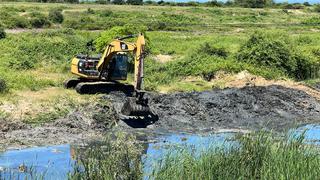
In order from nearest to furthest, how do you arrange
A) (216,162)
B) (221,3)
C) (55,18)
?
(216,162) → (55,18) → (221,3)

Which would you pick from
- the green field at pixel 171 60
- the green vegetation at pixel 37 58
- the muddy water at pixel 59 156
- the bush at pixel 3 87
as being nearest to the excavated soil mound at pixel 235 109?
the green field at pixel 171 60

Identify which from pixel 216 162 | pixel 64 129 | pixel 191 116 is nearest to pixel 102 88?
pixel 191 116

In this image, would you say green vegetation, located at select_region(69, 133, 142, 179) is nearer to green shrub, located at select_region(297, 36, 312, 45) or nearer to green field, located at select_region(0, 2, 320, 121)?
green field, located at select_region(0, 2, 320, 121)

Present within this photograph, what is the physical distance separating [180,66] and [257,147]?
59.2 feet

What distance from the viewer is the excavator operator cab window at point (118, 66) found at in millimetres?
22766

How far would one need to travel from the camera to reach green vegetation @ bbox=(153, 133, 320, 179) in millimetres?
10516

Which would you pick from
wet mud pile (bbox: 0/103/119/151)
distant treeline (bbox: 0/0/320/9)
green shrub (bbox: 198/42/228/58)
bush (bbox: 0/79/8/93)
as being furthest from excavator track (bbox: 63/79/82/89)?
distant treeline (bbox: 0/0/320/9)

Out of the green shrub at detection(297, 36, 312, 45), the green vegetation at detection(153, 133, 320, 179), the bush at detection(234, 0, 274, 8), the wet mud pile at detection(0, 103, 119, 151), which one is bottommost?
the bush at detection(234, 0, 274, 8)

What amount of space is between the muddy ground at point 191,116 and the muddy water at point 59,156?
2.74ft

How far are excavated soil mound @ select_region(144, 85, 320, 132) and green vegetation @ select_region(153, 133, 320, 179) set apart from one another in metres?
8.09

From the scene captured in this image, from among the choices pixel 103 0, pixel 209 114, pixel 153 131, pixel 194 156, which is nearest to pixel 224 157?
pixel 194 156

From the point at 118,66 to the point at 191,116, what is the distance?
345 centimetres

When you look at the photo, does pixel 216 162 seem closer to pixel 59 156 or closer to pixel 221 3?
pixel 59 156

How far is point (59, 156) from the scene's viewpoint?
15562mm
